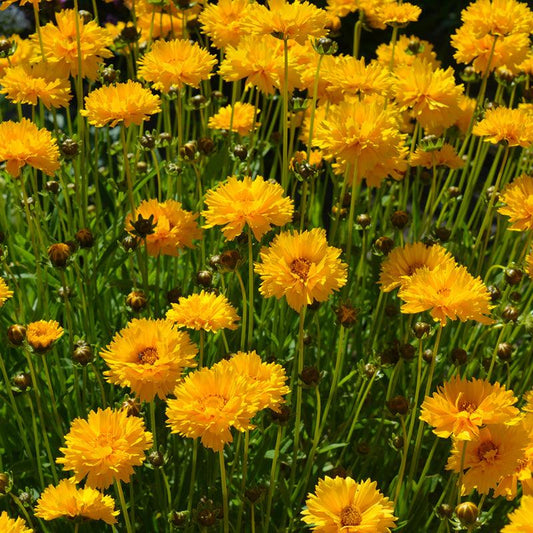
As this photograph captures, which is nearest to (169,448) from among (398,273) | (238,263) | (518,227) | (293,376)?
(293,376)

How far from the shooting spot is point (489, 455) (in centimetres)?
130

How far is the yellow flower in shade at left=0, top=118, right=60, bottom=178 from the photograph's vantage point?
155 cm

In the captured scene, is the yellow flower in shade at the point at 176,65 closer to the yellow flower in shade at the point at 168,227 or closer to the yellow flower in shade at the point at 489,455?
the yellow flower in shade at the point at 168,227

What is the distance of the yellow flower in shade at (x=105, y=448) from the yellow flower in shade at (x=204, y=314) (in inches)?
8.6

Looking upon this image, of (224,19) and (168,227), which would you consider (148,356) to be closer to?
(168,227)

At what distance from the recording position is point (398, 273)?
5.39ft

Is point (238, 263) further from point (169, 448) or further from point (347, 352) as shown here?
point (347, 352)

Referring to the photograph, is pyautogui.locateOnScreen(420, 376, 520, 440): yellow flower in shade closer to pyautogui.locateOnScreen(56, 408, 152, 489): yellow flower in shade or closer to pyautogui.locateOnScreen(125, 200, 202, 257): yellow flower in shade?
pyautogui.locateOnScreen(56, 408, 152, 489): yellow flower in shade

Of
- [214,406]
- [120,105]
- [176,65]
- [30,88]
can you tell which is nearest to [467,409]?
[214,406]

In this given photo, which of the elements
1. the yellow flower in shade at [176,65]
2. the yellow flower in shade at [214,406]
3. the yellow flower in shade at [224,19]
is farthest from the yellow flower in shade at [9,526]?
the yellow flower in shade at [224,19]

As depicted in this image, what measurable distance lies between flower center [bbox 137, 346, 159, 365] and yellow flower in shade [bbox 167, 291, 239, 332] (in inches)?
2.9

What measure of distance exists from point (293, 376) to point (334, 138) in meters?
0.48

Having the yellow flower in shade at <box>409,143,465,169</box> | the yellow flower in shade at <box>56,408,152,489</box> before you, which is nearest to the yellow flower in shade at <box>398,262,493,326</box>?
the yellow flower in shade at <box>56,408,152,489</box>

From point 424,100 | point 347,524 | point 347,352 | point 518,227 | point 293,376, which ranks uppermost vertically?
point 424,100
